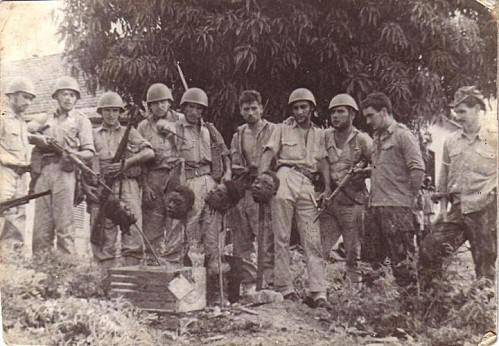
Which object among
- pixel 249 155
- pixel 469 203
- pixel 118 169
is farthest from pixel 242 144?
pixel 469 203

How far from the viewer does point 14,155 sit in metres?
6.16

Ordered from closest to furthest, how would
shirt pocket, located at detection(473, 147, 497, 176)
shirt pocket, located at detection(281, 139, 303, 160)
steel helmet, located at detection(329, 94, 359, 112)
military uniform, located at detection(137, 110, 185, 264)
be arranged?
shirt pocket, located at detection(473, 147, 497, 176), steel helmet, located at detection(329, 94, 359, 112), shirt pocket, located at detection(281, 139, 303, 160), military uniform, located at detection(137, 110, 185, 264)

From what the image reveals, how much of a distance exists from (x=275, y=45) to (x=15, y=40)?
2171 mm

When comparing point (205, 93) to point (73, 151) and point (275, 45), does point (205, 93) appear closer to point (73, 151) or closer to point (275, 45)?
point (275, 45)

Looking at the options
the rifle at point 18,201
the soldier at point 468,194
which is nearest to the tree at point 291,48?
the soldier at point 468,194

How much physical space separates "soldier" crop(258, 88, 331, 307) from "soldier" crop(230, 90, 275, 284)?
0.20ft

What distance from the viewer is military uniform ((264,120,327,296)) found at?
5926 millimetres

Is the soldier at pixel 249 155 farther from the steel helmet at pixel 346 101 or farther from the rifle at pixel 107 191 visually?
the rifle at pixel 107 191

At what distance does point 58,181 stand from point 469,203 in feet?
10.9

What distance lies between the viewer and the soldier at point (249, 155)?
5.98 metres

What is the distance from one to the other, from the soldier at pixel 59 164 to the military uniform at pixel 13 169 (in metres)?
0.11

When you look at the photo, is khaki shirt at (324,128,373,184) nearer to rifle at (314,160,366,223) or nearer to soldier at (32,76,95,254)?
rifle at (314,160,366,223)

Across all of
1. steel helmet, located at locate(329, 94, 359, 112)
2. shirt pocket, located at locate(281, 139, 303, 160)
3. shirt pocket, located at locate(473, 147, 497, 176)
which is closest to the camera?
shirt pocket, located at locate(473, 147, 497, 176)

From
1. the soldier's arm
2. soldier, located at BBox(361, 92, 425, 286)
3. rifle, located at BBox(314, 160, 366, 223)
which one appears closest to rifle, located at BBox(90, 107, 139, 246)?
the soldier's arm
